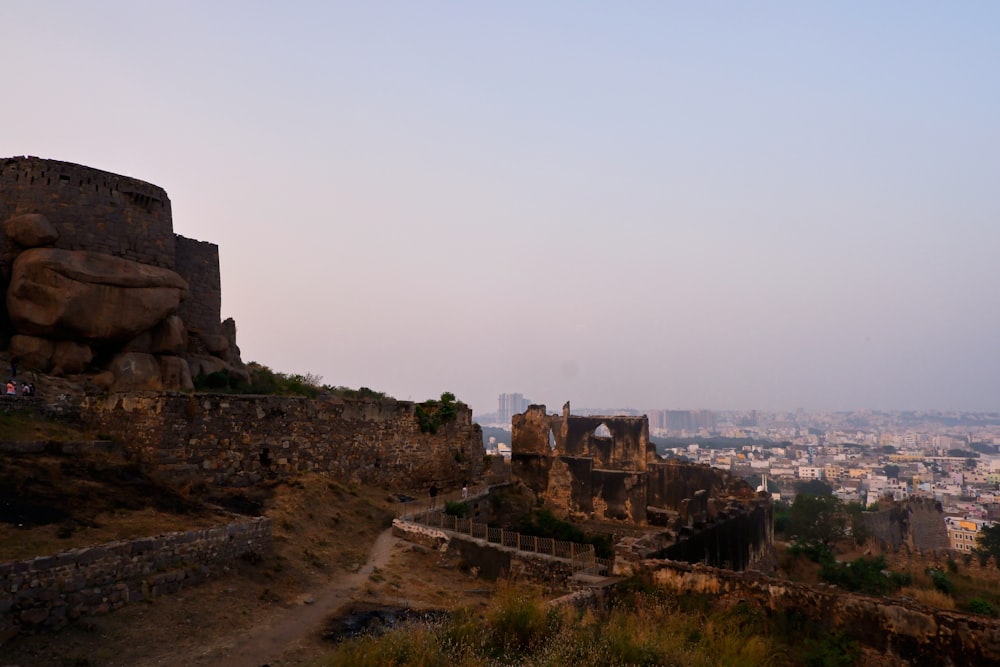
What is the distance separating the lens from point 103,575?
8969 millimetres

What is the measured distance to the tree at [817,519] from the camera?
128ft

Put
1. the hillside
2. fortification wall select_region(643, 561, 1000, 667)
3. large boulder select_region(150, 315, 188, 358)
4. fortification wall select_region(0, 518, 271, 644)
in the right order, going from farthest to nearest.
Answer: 1. large boulder select_region(150, 315, 188, 358)
2. the hillside
3. fortification wall select_region(0, 518, 271, 644)
4. fortification wall select_region(643, 561, 1000, 667)

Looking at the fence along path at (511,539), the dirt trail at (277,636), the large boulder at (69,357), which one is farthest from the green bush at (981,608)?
the large boulder at (69,357)

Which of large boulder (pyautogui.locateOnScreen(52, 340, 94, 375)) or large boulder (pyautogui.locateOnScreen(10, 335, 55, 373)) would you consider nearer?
large boulder (pyautogui.locateOnScreen(10, 335, 55, 373))

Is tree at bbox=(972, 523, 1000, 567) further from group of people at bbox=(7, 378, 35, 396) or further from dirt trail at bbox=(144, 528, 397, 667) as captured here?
group of people at bbox=(7, 378, 35, 396)

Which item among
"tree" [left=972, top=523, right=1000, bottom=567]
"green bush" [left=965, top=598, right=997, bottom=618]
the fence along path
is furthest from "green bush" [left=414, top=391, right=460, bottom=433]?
"tree" [left=972, top=523, right=1000, bottom=567]

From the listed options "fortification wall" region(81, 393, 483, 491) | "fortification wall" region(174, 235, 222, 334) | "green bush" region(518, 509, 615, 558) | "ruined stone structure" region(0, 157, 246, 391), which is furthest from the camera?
"fortification wall" region(174, 235, 222, 334)

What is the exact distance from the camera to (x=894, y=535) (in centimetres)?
4150

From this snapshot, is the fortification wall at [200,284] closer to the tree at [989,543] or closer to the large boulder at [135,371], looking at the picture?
the large boulder at [135,371]

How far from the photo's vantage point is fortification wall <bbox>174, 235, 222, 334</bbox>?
76.9 ft

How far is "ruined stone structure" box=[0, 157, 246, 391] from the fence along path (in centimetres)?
916

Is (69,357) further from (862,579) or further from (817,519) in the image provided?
(817,519)

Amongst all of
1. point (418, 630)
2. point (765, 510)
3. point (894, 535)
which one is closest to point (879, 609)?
point (418, 630)

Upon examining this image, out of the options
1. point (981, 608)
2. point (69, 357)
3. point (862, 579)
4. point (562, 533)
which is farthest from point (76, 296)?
point (981, 608)
